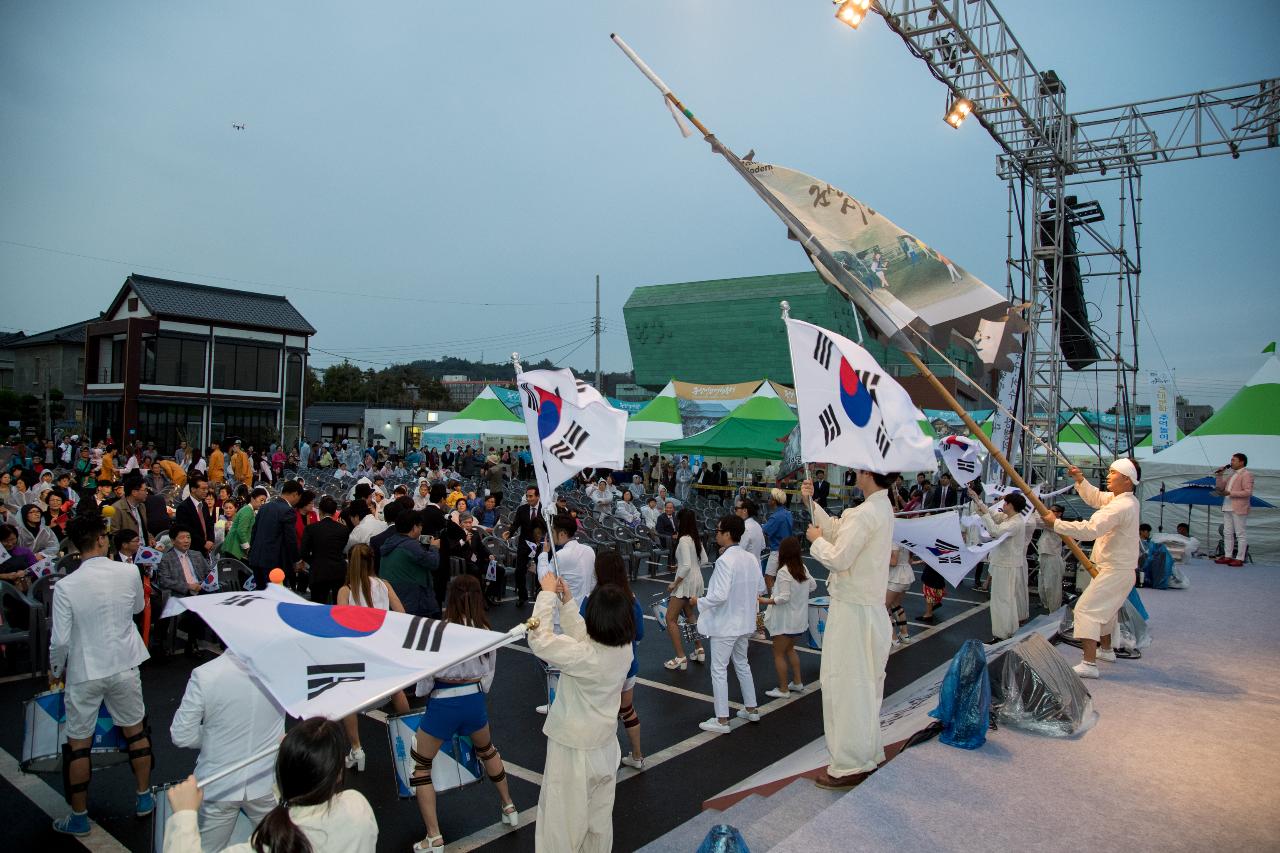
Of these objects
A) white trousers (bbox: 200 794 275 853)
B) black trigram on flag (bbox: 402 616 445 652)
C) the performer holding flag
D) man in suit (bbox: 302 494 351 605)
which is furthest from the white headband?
man in suit (bbox: 302 494 351 605)

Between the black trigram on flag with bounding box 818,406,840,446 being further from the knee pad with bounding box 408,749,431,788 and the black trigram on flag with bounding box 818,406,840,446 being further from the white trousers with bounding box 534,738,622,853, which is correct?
the knee pad with bounding box 408,749,431,788

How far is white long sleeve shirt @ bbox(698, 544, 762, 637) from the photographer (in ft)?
19.6

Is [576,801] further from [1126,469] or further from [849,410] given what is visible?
[1126,469]

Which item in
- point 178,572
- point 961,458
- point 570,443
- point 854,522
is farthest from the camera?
point 961,458

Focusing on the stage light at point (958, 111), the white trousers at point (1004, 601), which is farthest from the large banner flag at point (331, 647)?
the stage light at point (958, 111)

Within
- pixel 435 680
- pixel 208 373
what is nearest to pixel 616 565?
pixel 435 680

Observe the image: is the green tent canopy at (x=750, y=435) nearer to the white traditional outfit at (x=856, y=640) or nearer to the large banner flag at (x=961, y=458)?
the large banner flag at (x=961, y=458)

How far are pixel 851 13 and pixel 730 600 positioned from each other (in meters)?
6.90

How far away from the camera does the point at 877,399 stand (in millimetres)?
4906

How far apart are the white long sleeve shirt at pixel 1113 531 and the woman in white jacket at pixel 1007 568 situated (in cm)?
215

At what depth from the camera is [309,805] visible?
2.29 m

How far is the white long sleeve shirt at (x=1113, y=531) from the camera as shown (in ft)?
20.0

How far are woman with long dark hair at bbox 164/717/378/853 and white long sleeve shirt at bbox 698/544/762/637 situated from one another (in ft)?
12.7

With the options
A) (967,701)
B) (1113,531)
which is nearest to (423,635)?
(967,701)
